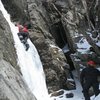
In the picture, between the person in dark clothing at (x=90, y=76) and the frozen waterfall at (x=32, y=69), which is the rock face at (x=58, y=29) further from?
the person in dark clothing at (x=90, y=76)

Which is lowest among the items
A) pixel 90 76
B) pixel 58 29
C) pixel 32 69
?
pixel 58 29

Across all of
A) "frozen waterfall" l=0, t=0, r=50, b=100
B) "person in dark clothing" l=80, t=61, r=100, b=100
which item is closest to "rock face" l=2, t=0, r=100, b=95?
"frozen waterfall" l=0, t=0, r=50, b=100

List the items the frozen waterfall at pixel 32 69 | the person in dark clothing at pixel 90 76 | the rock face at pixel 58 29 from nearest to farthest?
the person in dark clothing at pixel 90 76, the frozen waterfall at pixel 32 69, the rock face at pixel 58 29

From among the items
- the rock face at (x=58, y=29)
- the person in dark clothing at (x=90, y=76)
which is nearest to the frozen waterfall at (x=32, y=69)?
the rock face at (x=58, y=29)

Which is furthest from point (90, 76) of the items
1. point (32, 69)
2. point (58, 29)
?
point (58, 29)

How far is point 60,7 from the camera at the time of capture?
2188 cm

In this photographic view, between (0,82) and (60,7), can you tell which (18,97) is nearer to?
(0,82)

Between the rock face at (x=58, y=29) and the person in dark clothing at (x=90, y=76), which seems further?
the rock face at (x=58, y=29)

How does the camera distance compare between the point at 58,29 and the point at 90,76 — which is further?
the point at 58,29

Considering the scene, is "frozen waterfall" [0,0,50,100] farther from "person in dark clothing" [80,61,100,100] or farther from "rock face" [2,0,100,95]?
"person in dark clothing" [80,61,100,100]

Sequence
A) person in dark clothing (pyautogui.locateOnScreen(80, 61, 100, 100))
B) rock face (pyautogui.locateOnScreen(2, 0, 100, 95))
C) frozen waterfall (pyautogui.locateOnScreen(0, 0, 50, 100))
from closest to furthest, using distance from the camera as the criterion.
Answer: person in dark clothing (pyautogui.locateOnScreen(80, 61, 100, 100)) → frozen waterfall (pyautogui.locateOnScreen(0, 0, 50, 100)) → rock face (pyautogui.locateOnScreen(2, 0, 100, 95))

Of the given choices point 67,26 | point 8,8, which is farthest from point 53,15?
point 8,8

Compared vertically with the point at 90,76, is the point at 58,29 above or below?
below

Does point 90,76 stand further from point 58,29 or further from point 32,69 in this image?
point 58,29
